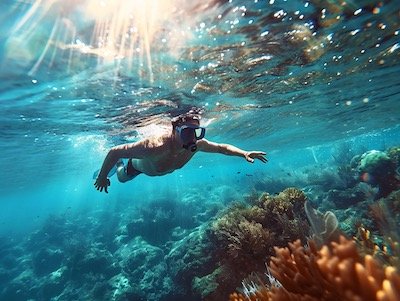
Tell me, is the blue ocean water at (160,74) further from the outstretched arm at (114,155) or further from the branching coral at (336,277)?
the branching coral at (336,277)

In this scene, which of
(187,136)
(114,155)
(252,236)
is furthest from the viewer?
(252,236)

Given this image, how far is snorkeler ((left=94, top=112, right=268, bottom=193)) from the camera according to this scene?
284 inches

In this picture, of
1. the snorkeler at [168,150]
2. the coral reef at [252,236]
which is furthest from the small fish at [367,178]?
the snorkeler at [168,150]

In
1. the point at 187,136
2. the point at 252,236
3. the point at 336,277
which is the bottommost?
the point at 252,236

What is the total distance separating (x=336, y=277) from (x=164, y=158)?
655 centimetres

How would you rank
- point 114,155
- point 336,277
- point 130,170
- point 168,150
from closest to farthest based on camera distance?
1. point 336,277
2. point 114,155
3. point 168,150
4. point 130,170

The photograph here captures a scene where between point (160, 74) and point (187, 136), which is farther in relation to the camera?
point (160, 74)

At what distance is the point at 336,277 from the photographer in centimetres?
205

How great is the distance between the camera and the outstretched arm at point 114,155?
7273mm

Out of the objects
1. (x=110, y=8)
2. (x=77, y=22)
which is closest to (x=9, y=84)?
(x=77, y=22)

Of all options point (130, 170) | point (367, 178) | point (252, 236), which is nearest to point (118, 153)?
point (130, 170)

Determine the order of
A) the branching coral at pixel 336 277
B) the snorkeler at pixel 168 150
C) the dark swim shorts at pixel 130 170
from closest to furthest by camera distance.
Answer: the branching coral at pixel 336 277 → the snorkeler at pixel 168 150 → the dark swim shorts at pixel 130 170

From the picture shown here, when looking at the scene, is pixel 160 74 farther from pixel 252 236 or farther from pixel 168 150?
pixel 252 236

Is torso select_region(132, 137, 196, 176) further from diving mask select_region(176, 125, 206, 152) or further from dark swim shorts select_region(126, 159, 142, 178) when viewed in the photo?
dark swim shorts select_region(126, 159, 142, 178)
